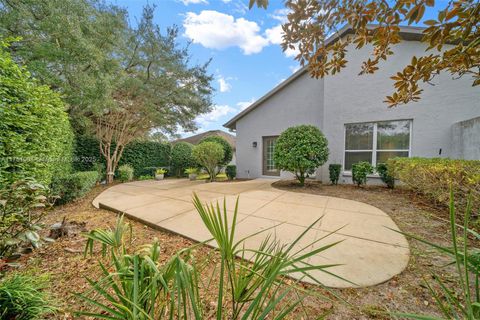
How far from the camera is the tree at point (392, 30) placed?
1.59 m

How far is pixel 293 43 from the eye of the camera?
221 centimetres

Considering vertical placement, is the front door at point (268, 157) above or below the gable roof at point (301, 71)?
below

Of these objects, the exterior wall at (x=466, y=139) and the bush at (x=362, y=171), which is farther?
the bush at (x=362, y=171)

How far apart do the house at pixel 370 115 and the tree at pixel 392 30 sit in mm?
3142

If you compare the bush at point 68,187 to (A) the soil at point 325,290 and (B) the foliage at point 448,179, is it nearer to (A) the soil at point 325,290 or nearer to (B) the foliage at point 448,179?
(A) the soil at point 325,290

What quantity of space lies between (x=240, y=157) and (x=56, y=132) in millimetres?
7597

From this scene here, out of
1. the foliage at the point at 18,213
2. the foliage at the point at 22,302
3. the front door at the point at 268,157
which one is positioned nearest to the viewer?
the foliage at the point at 22,302

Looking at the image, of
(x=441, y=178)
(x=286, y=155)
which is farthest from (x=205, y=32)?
(x=441, y=178)

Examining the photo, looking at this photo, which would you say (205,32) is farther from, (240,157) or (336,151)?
(336,151)

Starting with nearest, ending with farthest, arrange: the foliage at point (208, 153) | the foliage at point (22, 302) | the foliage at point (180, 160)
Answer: the foliage at point (22, 302) → the foliage at point (208, 153) → the foliage at point (180, 160)

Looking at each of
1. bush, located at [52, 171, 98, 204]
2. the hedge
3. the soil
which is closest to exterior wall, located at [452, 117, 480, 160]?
the soil

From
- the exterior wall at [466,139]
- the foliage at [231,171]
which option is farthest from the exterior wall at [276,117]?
the exterior wall at [466,139]

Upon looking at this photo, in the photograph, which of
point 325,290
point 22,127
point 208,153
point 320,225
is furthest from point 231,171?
point 325,290

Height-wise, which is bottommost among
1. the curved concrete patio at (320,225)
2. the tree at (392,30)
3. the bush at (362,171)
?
the curved concrete patio at (320,225)
